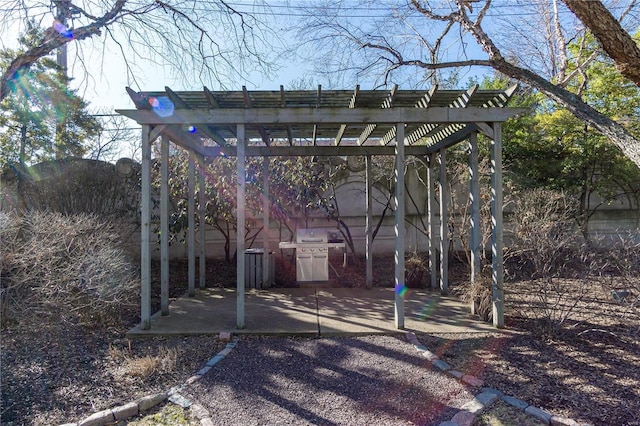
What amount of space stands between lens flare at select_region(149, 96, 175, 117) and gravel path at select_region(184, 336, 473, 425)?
9.32ft

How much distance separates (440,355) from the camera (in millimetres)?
3732

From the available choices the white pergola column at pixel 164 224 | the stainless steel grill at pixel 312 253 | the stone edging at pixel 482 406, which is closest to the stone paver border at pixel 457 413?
the stone edging at pixel 482 406

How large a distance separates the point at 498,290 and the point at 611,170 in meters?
6.35

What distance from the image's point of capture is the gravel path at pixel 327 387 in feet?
8.79

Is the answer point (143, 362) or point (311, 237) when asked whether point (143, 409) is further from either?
point (311, 237)

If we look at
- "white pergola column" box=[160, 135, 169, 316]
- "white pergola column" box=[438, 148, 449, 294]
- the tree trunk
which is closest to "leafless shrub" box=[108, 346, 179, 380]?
"white pergola column" box=[160, 135, 169, 316]

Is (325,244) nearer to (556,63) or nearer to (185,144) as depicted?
(185,144)

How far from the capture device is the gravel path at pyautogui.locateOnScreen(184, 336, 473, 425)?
2.68 meters

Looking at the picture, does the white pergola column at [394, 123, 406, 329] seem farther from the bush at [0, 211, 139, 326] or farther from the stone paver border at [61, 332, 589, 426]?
the bush at [0, 211, 139, 326]

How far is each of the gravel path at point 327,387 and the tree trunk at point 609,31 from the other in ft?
11.6

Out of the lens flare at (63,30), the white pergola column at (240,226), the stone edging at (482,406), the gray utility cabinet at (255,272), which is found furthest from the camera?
the gray utility cabinet at (255,272)

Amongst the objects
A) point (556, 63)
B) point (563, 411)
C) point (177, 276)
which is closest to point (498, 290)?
point (563, 411)

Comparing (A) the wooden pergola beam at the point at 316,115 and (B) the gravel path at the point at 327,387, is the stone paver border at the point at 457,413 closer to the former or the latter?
(B) the gravel path at the point at 327,387

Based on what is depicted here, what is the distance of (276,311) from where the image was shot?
17.4 feet
